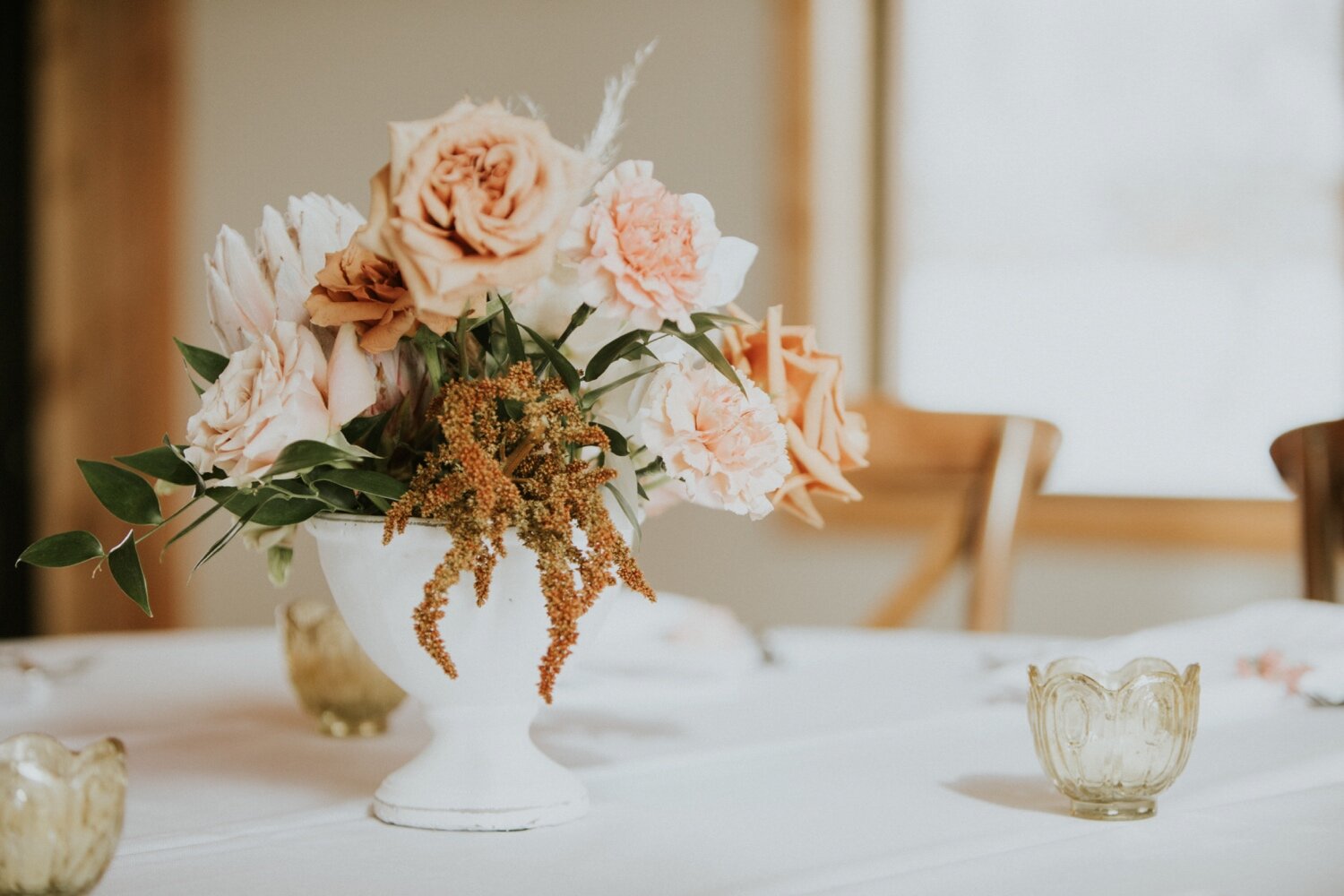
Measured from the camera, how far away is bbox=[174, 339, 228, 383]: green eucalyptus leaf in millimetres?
655

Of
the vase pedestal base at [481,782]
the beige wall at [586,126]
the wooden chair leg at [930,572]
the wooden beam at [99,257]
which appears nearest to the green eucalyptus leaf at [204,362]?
the vase pedestal base at [481,782]

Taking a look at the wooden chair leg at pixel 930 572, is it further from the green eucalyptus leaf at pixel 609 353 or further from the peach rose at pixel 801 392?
the green eucalyptus leaf at pixel 609 353

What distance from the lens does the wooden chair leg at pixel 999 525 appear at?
63.8 inches

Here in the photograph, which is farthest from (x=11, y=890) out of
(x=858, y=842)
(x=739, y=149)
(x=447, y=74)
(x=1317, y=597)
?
(x=447, y=74)

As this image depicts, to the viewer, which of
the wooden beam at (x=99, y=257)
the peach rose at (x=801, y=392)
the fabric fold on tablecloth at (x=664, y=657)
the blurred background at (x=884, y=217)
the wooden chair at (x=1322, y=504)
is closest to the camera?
the peach rose at (x=801, y=392)

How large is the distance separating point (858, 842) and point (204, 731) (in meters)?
0.52

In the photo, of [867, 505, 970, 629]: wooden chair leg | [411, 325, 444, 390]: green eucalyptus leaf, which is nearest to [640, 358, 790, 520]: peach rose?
[411, 325, 444, 390]: green eucalyptus leaf

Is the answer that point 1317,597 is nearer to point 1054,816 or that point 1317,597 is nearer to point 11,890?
point 1054,816

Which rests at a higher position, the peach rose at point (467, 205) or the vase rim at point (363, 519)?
the peach rose at point (467, 205)

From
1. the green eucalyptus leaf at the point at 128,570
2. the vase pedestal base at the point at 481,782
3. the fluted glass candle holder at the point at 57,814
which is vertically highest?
the green eucalyptus leaf at the point at 128,570

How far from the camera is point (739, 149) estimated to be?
2783 mm

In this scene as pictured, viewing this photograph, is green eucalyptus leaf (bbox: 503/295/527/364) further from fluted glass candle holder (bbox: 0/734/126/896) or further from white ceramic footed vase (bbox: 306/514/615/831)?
fluted glass candle holder (bbox: 0/734/126/896)

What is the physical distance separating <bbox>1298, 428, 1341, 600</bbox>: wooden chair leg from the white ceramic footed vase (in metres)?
1.17

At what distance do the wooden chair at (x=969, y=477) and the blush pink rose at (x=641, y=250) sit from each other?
39.5 inches
